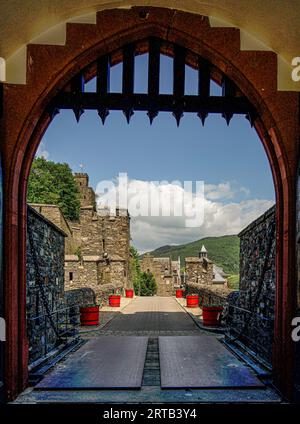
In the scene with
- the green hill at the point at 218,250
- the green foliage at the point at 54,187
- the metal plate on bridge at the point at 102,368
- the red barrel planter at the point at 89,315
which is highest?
the green foliage at the point at 54,187

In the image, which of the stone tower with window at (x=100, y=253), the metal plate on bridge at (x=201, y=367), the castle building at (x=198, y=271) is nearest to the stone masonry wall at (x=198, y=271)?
the castle building at (x=198, y=271)

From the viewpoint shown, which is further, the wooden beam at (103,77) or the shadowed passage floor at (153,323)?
the shadowed passage floor at (153,323)

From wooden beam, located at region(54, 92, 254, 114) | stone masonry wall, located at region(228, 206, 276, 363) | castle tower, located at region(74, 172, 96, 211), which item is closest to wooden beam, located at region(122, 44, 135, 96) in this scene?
wooden beam, located at region(54, 92, 254, 114)

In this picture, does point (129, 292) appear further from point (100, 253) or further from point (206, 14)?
point (206, 14)

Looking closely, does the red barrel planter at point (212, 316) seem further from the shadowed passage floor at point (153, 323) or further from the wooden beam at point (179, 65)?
the wooden beam at point (179, 65)

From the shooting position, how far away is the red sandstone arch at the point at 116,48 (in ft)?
16.5

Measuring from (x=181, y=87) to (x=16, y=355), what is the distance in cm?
417

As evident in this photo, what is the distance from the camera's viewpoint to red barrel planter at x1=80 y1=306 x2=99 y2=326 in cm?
1201

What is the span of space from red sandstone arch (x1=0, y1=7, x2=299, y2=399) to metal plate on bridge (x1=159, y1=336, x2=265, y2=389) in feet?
2.48

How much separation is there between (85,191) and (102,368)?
172 feet

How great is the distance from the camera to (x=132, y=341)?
30.4 ft

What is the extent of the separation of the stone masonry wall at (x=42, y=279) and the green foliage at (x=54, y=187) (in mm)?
31453

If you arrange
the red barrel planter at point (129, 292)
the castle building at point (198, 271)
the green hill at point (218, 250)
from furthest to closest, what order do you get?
1. the green hill at point (218, 250)
2. the red barrel planter at point (129, 292)
3. the castle building at point (198, 271)

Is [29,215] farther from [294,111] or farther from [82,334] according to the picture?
[82,334]
